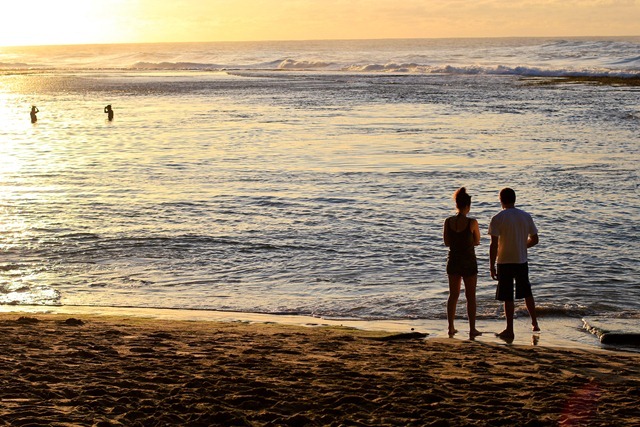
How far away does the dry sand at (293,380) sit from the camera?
5.92 metres

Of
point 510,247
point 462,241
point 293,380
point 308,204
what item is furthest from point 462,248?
point 308,204

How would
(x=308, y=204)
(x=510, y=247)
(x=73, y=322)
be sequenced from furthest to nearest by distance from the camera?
(x=308, y=204) < (x=73, y=322) < (x=510, y=247)

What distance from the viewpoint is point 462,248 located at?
872cm

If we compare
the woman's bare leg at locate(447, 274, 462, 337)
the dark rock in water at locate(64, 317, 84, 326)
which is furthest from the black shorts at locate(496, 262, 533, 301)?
the dark rock in water at locate(64, 317, 84, 326)

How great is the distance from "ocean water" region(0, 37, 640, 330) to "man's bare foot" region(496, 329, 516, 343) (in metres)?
1.07

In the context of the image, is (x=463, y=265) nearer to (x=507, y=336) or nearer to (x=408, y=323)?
(x=507, y=336)

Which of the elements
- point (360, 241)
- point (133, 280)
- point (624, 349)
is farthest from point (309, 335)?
point (360, 241)

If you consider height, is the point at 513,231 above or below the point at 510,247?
above

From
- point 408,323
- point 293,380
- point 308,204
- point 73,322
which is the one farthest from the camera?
point 308,204

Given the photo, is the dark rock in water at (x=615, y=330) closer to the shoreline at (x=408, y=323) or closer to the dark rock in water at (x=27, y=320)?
the shoreline at (x=408, y=323)

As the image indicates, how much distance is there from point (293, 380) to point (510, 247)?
3.05 meters

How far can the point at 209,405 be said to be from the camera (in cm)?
616

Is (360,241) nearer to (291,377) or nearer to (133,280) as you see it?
(133,280)

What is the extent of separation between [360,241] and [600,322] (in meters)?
5.23
